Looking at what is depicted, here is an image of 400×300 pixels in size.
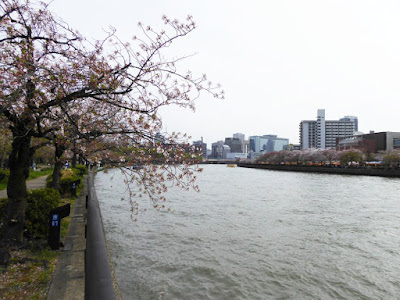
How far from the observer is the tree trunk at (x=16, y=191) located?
6.10 metres

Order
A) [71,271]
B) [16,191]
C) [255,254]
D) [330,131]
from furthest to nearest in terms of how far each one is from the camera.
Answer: [330,131]
[255,254]
[16,191]
[71,271]

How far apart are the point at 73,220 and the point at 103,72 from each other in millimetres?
6931

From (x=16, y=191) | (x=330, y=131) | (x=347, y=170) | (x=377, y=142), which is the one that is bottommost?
(x=347, y=170)

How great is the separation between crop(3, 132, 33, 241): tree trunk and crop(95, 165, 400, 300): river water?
2213 mm

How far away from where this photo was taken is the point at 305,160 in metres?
98.2

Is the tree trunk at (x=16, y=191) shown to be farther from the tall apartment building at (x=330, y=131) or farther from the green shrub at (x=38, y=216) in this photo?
the tall apartment building at (x=330, y=131)

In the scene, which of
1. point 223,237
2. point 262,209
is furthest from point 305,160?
point 223,237

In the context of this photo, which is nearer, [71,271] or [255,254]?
[71,271]

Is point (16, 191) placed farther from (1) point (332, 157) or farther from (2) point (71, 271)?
(1) point (332, 157)

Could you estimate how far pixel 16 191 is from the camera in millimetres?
6215

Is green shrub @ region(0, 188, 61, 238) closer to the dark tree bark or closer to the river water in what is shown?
the dark tree bark

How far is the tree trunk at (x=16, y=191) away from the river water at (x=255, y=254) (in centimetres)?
221

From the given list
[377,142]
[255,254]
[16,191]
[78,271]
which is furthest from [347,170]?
[16,191]

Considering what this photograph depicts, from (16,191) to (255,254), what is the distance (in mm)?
7389
